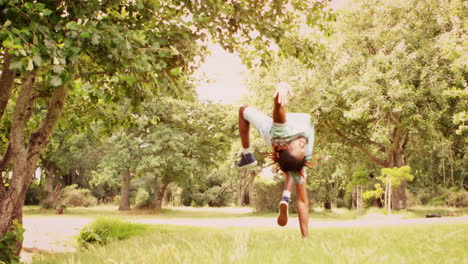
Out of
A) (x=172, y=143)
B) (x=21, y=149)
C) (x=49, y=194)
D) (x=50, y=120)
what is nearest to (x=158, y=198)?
(x=172, y=143)

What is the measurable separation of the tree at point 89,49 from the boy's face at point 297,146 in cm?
234

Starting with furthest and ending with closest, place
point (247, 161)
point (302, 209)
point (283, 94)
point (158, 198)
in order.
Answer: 1. point (158, 198)
2. point (247, 161)
3. point (302, 209)
4. point (283, 94)

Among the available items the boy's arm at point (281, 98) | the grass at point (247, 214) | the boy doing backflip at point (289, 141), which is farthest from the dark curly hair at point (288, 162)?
the grass at point (247, 214)

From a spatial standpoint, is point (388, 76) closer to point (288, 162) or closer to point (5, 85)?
point (288, 162)

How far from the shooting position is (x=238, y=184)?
55.3m

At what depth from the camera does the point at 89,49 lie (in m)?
5.70

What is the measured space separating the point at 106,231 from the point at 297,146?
7505 mm

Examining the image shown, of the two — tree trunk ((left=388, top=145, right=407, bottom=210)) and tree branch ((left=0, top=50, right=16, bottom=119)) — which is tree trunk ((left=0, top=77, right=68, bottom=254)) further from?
tree trunk ((left=388, top=145, right=407, bottom=210))

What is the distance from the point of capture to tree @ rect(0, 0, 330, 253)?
16.1ft

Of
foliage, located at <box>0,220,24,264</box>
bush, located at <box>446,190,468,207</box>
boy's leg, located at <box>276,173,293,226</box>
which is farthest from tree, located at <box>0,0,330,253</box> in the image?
bush, located at <box>446,190,468,207</box>

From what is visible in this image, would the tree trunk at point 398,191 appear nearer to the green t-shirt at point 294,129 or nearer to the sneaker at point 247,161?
the sneaker at point 247,161

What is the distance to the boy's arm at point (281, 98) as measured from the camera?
474cm

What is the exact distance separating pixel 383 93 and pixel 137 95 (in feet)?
61.5

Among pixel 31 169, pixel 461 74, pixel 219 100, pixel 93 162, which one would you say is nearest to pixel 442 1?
pixel 461 74
